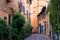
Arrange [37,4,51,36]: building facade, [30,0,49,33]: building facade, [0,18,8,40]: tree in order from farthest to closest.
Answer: [30,0,49,33]: building facade → [37,4,51,36]: building facade → [0,18,8,40]: tree

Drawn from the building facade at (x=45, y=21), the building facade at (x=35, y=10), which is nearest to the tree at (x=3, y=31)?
the building facade at (x=45, y=21)

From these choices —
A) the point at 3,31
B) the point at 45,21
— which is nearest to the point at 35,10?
the point at 45,21

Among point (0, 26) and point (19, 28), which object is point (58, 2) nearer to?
point (19, 28)

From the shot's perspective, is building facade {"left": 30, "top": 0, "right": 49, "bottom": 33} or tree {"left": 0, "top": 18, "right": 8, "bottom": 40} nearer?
tree {"left": 0, "top": 18, "right": 8, "bottom": 40}

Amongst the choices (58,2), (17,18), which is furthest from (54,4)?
(17,18)

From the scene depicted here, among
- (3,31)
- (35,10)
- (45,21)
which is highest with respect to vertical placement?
(3,31)

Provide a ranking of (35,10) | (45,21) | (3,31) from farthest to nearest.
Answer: (35,10) → (45,21) → (3,31)

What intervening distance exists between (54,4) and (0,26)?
8899 mm

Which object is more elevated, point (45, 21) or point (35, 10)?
point (35, 10)

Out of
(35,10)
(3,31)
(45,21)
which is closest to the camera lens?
(3,31)

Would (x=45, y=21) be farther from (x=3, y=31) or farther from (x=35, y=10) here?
(x=3, y=31)

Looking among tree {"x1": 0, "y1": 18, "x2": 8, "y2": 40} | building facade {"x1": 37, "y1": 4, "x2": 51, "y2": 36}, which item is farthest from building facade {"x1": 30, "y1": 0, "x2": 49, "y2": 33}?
tree {"x1": 0, "y1": 18, "x2": 8, "y2": 40}

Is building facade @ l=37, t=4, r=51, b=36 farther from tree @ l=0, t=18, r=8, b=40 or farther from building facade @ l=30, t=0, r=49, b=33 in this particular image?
tree @ l=0, t=18, r=8, b=40

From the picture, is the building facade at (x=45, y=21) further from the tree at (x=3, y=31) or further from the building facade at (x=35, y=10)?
the tree at (x=3, y=31)
